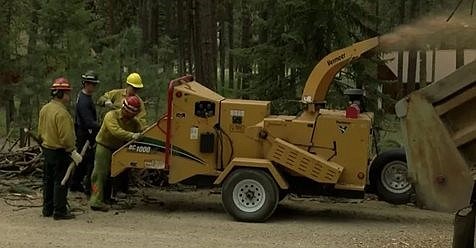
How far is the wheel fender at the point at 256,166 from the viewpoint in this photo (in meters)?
10.4

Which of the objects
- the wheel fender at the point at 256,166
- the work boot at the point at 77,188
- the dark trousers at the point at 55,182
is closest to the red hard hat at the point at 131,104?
the dark trousers at the point at 55,182

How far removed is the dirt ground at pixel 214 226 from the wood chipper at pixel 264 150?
0.44 meters

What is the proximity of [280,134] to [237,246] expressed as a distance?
7.38 feet

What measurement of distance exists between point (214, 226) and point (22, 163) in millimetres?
5034

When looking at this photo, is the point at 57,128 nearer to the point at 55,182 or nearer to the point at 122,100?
the point at 55,182

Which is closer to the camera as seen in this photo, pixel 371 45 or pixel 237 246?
pixel 237 246

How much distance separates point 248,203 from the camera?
1044 cm

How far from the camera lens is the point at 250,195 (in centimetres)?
1045

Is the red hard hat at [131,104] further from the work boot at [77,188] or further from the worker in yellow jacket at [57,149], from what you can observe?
the work boot at [77,188]

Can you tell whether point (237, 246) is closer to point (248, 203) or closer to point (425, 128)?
point (248, 203)

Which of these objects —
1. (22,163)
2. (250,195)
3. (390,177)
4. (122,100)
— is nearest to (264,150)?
(250,195)

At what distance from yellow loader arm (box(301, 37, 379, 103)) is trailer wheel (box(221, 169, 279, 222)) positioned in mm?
1352

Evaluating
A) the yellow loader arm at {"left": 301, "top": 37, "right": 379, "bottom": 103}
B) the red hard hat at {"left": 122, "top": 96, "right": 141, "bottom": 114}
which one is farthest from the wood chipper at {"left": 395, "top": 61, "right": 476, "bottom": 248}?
the red hard hat at {"left": 122, "top": 96, "right": 141, "bottom": 114}

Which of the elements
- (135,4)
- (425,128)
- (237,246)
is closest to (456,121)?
(425,128)
